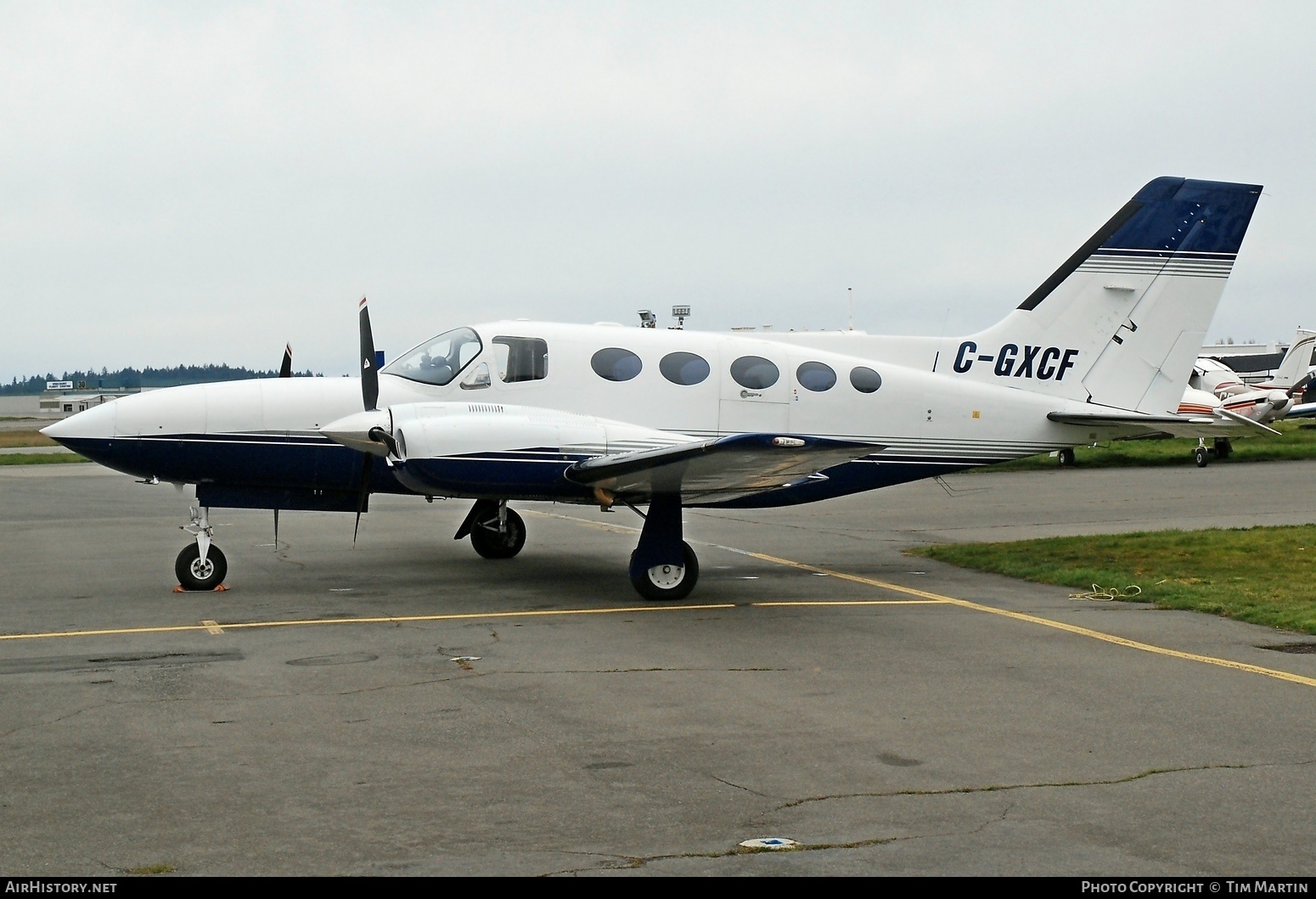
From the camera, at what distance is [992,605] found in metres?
12.3

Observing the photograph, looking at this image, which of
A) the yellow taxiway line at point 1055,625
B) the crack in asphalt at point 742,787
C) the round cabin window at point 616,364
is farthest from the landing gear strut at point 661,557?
the crack in asphalt at point 742,787

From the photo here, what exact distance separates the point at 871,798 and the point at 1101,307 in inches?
464

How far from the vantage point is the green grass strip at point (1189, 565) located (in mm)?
12023

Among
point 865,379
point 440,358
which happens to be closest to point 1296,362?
point 865,379

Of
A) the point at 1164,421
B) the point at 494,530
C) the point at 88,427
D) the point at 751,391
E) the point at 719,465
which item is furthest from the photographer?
the point at 494,530

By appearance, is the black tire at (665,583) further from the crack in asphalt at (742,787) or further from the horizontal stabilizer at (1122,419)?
the crack in asphalt at (742,787)

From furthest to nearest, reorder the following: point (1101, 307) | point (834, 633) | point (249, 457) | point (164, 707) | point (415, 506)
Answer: point (415, 506) < point (1101, 307) < point (249, 457) < point (834, 633) < point (164, 707)

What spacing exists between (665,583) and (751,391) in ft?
9.48

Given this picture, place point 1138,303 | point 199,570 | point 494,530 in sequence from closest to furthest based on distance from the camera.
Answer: point 199,570
point 1138,303
point 494,530

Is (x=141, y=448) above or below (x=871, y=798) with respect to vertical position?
above

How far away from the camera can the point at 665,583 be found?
12695 mm

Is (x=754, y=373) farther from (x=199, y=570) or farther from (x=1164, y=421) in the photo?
(x=199, y=570)
